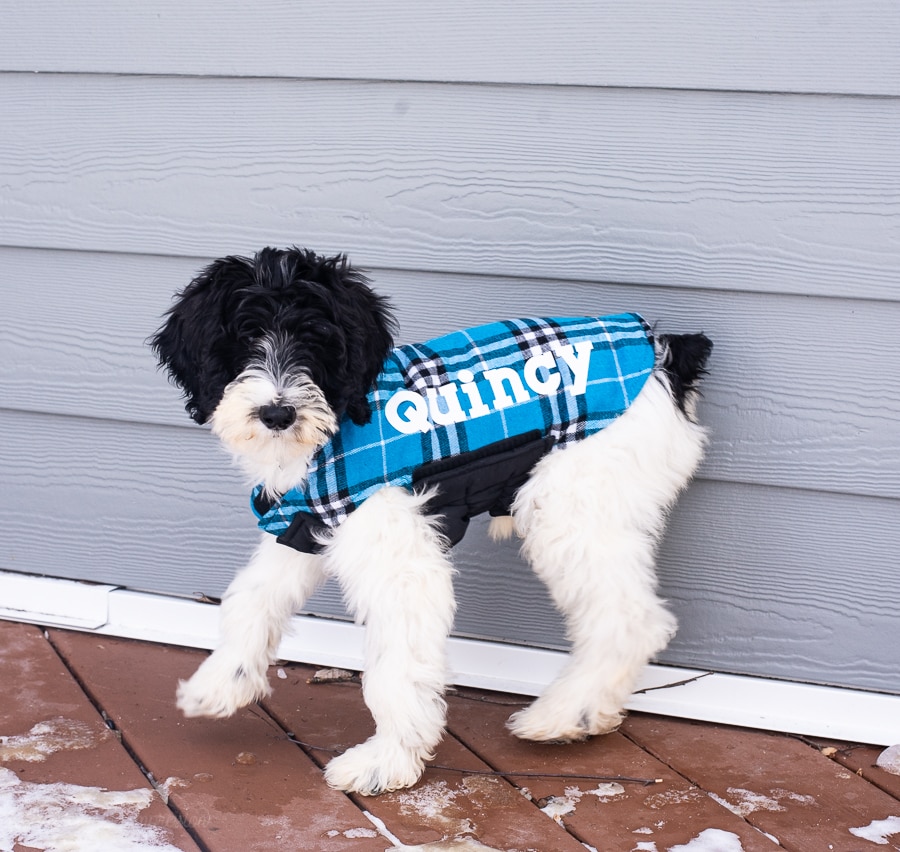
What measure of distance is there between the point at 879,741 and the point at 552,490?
1258 mm

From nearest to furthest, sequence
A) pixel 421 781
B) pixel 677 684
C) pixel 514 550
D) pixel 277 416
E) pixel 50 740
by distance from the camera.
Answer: pixel 277 416
pixel 421 781
pixel 50 740
pixel 677 684
pixel 514 550

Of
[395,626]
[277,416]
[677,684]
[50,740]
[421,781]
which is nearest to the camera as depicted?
[277,416]

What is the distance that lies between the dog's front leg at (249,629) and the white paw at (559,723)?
71cm

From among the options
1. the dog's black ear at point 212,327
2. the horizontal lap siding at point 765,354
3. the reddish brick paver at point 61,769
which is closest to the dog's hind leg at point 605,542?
the horizontal lap siding at point 765,354

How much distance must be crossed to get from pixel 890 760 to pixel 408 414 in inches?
64.6

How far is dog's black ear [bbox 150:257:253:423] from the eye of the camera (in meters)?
2.37

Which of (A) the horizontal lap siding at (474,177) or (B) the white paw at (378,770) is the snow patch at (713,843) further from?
(A) the horizontal lap siding at (474,177)

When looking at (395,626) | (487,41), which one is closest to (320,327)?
(395,626)

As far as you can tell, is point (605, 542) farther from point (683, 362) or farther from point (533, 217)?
point (533, 217)

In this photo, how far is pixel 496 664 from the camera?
10.8 ft

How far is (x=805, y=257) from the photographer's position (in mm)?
2854

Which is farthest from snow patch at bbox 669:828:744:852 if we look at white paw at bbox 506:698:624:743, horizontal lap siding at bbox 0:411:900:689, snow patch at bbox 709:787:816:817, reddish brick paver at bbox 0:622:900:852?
horizontal lap siding at bbox 0:411:900:689

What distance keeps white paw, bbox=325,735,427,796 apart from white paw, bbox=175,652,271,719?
0.36 m

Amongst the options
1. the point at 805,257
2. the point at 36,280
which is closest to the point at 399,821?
the point at 805,257
